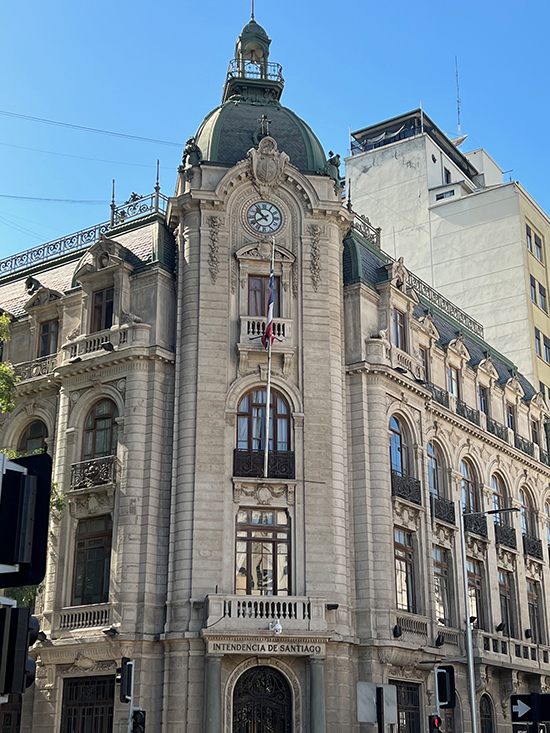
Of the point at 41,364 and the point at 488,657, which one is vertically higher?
the point at 41,364

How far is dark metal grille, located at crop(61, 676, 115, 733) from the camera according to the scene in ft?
121

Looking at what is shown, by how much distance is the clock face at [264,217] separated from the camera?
138 feet

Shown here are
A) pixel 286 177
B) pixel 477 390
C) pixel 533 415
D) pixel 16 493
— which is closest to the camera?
pixel 16 493

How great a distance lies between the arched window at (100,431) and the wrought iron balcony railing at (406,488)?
11.7m

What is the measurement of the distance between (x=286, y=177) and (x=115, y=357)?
10284 mm

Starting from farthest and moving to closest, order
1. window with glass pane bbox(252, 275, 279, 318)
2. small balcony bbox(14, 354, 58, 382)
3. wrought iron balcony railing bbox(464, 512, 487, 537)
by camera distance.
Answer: wrought iron balcony railing bbox(464, 512, 487, 537) < small balcony bbox(14, 354, 58, 382) < window with glass pane bbox(252, 275, 279, 318)

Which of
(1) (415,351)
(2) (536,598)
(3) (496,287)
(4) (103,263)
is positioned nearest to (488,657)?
(2) (536,598)

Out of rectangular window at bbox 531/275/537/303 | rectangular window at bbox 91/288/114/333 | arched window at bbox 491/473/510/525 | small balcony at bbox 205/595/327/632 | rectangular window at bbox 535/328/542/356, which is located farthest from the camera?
rectangular window at bbox 531/275/537/303

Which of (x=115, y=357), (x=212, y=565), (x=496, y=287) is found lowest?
(x=212, y=565)

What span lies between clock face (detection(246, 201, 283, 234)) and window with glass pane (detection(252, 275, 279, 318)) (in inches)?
82.1

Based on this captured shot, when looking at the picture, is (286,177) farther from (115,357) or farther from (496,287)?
(496,287)

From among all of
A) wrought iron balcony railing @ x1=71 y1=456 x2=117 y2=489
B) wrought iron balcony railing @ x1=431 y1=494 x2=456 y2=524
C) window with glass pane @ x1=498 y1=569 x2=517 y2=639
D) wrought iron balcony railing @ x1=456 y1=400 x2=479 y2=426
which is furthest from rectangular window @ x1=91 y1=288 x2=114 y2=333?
window with glass pane @ x1=498 y1=569 x2=517 y2=639

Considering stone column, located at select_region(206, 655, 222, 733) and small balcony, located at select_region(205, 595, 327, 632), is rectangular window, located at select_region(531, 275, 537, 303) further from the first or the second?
stone column, located at select_region(206, 655, 222, 733)

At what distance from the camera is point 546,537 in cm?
5731
